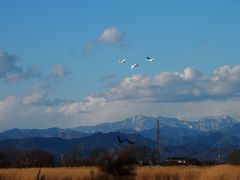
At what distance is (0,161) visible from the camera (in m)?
79.3

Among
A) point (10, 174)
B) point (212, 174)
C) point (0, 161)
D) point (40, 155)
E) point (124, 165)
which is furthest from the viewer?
point (40, 155)

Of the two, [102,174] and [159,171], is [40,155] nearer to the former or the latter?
[159,171]

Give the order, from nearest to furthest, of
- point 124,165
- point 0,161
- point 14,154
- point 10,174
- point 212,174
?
point 124,165 → point 212,174 → point 10,174 → point 0,161 → point 14,154

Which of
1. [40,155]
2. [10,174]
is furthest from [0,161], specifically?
[10,174]

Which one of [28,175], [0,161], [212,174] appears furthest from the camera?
[0,161]

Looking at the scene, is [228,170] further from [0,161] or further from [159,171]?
[0,161]

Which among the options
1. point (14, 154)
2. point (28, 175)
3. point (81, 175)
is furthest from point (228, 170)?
point (14, 154)

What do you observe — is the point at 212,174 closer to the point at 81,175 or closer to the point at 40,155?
the point at 81,175

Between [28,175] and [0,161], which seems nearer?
[28,175]

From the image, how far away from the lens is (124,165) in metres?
5.91

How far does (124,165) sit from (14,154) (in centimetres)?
11378

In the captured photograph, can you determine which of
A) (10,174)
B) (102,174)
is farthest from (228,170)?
(102,174)

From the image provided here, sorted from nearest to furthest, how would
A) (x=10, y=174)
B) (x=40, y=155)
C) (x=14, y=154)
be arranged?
(x=10, y=174) → (x=40, y=155) → (x=14, y=154)

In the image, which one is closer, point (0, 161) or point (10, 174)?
point (10, 174)
